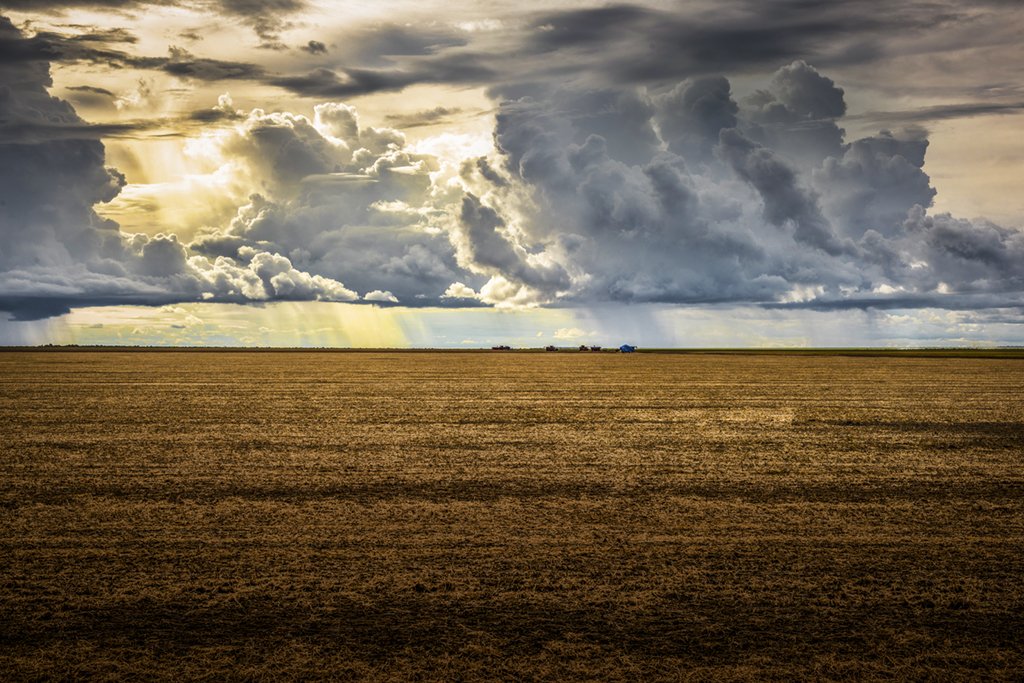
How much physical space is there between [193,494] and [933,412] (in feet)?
83.2

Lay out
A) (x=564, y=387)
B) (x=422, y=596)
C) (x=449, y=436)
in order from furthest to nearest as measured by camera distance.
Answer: (x=564, y=387) < (x=449, y=436) < (x=422, y=596)

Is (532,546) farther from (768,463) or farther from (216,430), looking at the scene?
(216,430)

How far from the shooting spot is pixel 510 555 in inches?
406

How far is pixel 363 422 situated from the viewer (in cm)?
2592

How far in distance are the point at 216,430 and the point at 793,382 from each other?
36.2 metres

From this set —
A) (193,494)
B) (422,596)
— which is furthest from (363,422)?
(422,596)

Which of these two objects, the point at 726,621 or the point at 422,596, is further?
the point at 422,596

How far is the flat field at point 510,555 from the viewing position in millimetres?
7352

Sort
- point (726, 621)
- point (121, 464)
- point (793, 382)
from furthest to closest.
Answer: point (793, 382) → point (121, 464) → point (726, 621)

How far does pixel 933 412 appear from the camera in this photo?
3038 cm

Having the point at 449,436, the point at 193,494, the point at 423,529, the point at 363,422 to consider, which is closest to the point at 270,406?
the point at 363,422

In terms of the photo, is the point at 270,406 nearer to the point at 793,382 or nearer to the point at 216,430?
the point at 216,430

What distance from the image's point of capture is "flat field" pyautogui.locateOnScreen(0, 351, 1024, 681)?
735 centimetres

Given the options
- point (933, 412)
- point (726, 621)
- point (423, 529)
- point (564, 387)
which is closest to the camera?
point (726, 621)
